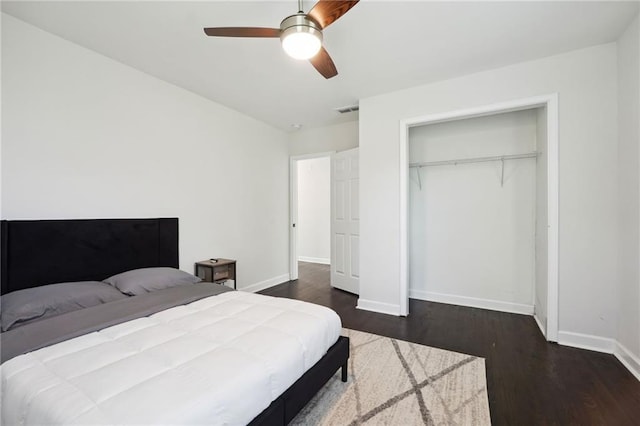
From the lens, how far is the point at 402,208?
3.30 meters

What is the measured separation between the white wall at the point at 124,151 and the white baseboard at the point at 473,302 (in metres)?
2.40

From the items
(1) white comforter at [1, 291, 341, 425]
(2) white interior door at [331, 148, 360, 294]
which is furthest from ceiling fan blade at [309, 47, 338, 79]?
(2) white interior door at [331, 148, 360, 294]

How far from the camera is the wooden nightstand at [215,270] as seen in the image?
3229mm

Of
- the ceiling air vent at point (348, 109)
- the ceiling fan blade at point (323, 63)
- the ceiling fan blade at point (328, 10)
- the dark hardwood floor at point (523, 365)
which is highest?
the ceiling air vent at point (348, 109)

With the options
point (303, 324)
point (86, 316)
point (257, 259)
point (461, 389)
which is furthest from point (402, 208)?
point (86, 316)

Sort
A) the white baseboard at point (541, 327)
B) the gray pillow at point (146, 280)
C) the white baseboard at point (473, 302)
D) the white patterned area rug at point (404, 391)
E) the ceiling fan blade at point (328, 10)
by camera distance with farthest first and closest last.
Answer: the white baseboard at point (473, 302) < the white baseboard at point (541, 327) < the gray pillow at point (146, 280) < the white patterned area rug at point (404, 391) < the ceiling fan blade at point (328, 10)

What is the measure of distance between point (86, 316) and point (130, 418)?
3.66 ft

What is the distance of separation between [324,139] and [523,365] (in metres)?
3.86

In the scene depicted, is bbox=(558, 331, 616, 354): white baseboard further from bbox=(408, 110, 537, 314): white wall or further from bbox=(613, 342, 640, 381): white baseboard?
bbox=(408, 110, 537, 314): white wall

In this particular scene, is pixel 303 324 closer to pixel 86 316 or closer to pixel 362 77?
pixel 86 316

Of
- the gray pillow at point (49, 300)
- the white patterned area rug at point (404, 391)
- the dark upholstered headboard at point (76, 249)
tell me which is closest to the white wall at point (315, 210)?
the dark upholstered headboard at point (76, 249)

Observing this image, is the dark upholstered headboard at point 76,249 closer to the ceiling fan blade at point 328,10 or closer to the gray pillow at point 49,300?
the gray pillow at point 49,300

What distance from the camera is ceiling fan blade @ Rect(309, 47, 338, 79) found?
1.95m

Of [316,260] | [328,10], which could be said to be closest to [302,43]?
[328,10]
